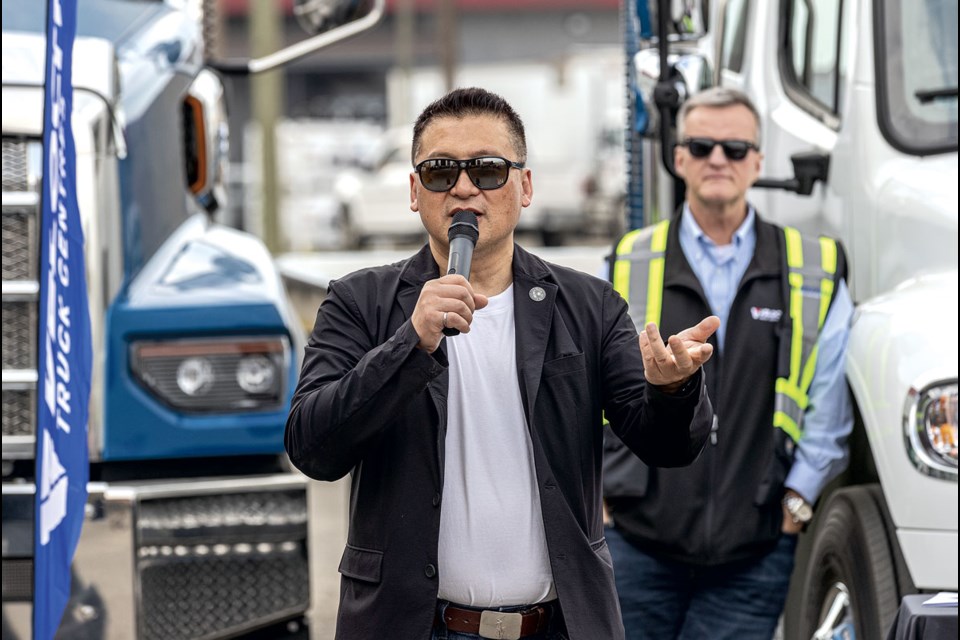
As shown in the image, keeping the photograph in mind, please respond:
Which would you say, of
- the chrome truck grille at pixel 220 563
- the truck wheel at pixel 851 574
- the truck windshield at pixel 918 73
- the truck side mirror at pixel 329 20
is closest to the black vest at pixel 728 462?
the truck wheel at pixel 851 574

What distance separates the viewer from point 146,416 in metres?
4.77

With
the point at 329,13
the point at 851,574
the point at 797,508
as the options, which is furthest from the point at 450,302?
the point at 329,13

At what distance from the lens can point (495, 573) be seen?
2.96 m

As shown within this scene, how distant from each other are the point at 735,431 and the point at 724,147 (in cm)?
77

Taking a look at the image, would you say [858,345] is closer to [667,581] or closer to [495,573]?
[667,581]

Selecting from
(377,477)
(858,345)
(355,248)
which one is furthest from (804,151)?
(355,248)

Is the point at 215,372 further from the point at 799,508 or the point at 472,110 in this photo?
the point at 472,110

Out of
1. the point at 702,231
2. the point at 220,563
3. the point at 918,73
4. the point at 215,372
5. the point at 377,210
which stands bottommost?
the point at 220,563

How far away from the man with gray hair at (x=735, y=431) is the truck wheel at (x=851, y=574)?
0.52 ft

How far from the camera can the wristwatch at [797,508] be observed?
4215 mm

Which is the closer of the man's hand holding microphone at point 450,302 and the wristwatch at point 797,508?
the man's hand holding microphone at point 450,302

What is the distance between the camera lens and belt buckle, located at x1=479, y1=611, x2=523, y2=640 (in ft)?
9.70

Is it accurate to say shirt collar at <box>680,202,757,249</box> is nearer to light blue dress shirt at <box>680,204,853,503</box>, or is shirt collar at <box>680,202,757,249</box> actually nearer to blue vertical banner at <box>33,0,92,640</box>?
light blue dress shirt at <box>680,204,853,503</box>

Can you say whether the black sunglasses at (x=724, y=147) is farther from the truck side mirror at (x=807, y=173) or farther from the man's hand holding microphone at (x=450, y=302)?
the man's hand holding microphone at (x=450, y=302)
